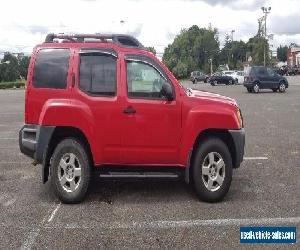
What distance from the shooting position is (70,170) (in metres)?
6.65

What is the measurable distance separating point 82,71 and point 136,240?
8.58 feet

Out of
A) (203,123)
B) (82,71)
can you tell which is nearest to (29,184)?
(82,71)

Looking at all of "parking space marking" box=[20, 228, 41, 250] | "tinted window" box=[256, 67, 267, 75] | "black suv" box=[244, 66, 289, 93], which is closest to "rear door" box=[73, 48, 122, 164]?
"parking space marking" box=[20, 228, 41, 250]

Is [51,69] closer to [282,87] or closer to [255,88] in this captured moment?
[255,88]

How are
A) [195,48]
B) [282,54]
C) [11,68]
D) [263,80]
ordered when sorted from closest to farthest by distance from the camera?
[263,80], [11,68], [195,48], [282,54]

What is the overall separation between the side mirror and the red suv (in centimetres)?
1

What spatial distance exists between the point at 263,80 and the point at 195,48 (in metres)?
104

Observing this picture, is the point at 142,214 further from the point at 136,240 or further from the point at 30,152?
the point at 30,152

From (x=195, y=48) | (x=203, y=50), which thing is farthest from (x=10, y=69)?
(x=203, y=50)

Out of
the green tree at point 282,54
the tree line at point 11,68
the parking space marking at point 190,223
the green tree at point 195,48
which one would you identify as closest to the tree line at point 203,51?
the green tree at point 195,48

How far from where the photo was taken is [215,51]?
13638 cm

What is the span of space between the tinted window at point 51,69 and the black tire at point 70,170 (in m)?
0.83

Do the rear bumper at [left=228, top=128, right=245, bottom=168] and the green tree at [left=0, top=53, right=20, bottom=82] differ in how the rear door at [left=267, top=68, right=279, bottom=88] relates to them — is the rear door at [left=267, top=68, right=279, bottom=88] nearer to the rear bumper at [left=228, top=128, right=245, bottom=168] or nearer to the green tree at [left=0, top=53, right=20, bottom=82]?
the rear bumper at [left=228, top=128, right=245, bottom=168]

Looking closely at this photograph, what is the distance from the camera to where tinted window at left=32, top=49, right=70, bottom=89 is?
6.66 metres
